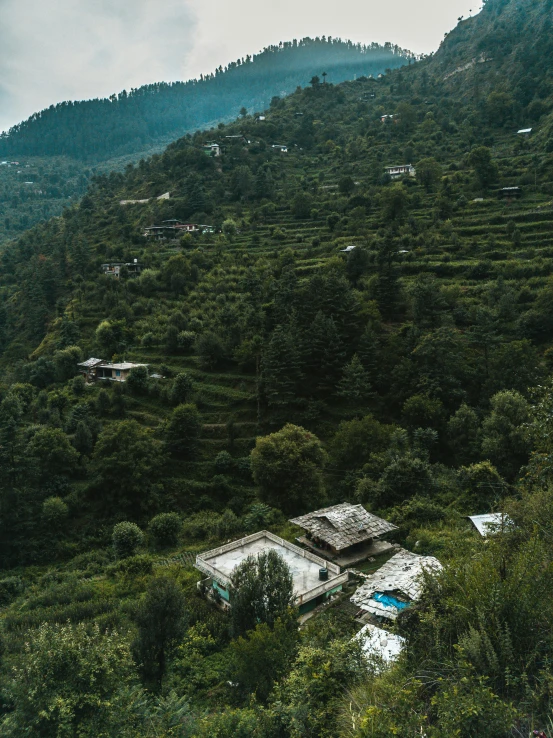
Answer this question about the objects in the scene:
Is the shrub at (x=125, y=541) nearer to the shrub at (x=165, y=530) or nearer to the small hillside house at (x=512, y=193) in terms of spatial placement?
the shrub at (x=165, y=530)

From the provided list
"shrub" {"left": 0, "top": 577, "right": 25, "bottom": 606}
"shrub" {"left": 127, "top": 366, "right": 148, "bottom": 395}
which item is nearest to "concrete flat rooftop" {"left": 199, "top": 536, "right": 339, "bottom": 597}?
"shrub" {"left": 0, "top": 577, "right": 25, "bottom": 606}

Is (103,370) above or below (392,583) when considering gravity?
above

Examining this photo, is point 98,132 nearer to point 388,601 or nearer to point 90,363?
point 90,363

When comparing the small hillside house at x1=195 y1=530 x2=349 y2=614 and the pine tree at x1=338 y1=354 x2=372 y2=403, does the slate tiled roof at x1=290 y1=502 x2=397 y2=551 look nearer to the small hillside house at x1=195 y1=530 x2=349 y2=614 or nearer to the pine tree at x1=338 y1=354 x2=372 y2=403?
the small hillside house at x1=195 y1=530 x2=349 y2=614

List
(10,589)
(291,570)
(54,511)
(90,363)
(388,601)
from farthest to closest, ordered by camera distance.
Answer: (90,363) → (54,511) → (10,589) → (291,570) → (388,601)

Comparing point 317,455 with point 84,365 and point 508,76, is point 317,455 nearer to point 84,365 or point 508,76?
point 84,365

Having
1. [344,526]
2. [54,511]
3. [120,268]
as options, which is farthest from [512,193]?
[54,511]
